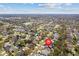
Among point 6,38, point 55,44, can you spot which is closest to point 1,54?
point 6,38

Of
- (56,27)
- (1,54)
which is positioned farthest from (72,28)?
(1,54)

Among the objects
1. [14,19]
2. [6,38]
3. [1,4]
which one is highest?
[1,4]

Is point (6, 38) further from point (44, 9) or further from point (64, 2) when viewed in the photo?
point (64, 2)

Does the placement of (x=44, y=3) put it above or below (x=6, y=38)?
above

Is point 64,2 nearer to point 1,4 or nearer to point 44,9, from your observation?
point 44,9

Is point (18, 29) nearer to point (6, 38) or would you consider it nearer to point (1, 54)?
point (6, 38)

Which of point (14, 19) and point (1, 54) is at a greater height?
A: point (14, 19)

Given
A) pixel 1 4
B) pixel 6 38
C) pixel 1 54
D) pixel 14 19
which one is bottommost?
pixel 1 54

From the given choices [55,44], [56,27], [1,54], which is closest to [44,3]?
[56,27]
